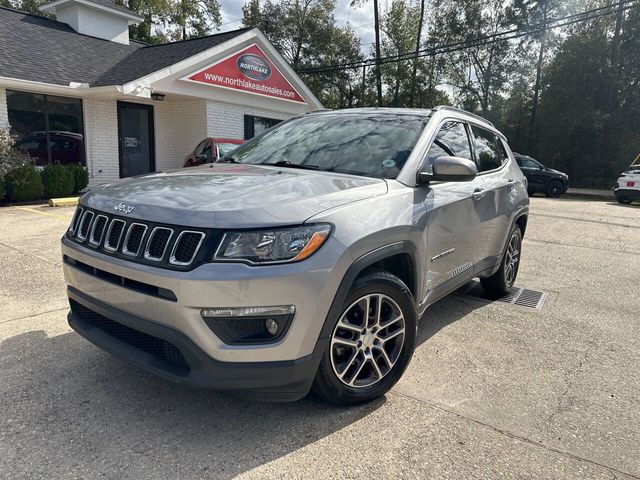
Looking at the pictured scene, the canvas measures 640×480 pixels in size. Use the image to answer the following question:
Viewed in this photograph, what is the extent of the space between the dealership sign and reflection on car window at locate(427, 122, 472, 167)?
11.7 m

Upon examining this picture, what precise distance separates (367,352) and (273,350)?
0.71 m

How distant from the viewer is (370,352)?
110 inches

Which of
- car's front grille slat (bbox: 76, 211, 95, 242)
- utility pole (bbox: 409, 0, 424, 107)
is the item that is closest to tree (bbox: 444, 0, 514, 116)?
utility pole (bbox: 409, 0, 424, 107)

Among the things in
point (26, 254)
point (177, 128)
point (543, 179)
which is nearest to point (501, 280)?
point (26, 254)

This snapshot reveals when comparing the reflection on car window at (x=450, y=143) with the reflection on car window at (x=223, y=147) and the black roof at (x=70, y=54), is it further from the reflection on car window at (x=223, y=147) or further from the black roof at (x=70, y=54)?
the black roof at (x=70, y=54)

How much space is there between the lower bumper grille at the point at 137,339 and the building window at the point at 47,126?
34.8 feet

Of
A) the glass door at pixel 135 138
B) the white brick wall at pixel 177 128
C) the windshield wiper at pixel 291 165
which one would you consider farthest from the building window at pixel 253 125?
the windshield wiper at pixel 291 165

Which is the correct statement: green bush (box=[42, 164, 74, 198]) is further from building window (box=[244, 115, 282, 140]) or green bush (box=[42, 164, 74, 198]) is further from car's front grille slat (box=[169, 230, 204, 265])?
car's front grille slat (box=[169, 230, 204, 265])

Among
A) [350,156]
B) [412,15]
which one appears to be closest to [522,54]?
[412,15]

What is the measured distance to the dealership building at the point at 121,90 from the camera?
12352mm

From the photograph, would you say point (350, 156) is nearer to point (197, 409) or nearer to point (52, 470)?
point (197, 409)

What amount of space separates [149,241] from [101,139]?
12.9 meters

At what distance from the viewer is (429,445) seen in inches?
98.3

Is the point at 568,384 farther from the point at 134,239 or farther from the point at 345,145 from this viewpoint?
the point at 134,239
